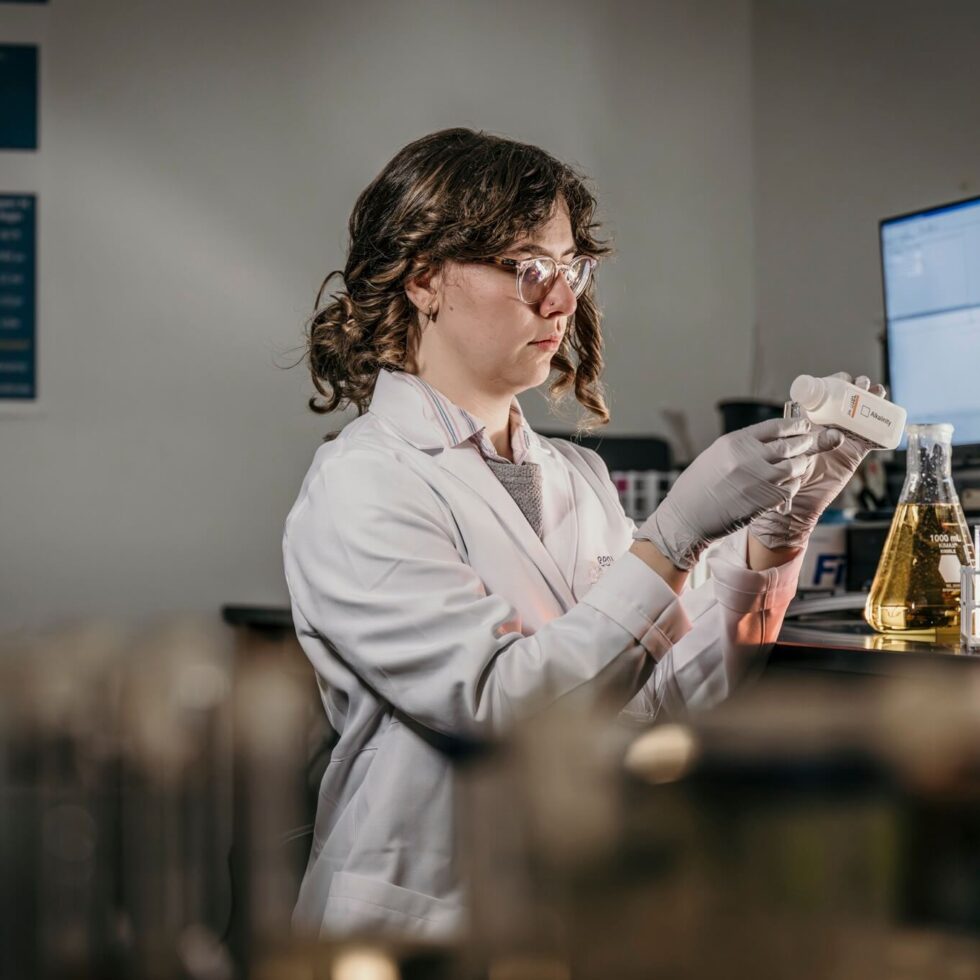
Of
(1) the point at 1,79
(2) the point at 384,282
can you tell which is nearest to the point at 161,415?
(1) the point at 1,79

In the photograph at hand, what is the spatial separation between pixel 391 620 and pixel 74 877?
2.02 feet

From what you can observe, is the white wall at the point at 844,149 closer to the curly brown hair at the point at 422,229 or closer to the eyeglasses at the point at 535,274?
the curly brown hair at the point at 422,229

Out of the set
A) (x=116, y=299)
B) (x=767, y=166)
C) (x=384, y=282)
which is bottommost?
(x=384, y=282)

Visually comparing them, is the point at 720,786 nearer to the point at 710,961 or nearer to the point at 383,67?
the point at 710,961

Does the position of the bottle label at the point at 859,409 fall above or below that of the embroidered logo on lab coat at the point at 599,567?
above

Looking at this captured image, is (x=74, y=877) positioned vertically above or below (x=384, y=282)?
below

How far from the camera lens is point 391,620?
3.22 ft

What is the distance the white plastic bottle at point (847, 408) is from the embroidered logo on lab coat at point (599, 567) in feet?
1.12

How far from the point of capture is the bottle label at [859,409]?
0.96 metres

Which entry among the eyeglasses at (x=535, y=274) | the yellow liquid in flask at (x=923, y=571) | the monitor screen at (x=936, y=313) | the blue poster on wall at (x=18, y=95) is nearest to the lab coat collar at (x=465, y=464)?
the eyeglasses at (x=535, y=274)

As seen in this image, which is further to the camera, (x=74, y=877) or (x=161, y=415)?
(x=161, y=415)

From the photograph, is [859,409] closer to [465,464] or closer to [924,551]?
[924,551]

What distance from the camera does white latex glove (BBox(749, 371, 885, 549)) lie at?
1.04 m

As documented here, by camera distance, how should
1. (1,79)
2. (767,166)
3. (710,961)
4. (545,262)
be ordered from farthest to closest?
(767,166)
(1,79)
(545,262)
(710,961)
